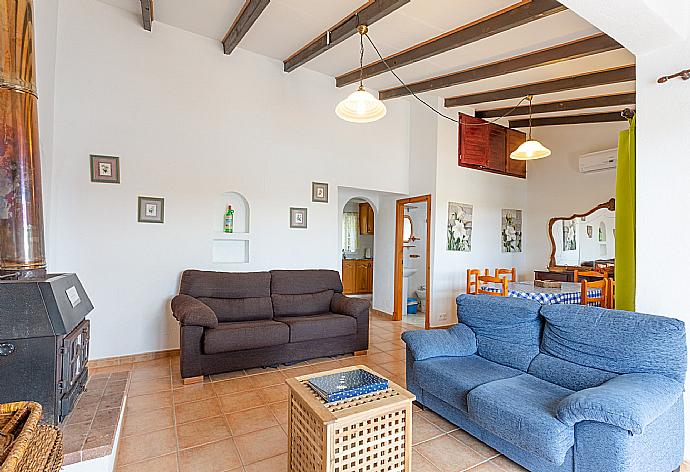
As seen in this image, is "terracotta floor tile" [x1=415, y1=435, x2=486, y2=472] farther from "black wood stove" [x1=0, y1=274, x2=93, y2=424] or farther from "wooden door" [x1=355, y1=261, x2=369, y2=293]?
"wooden door" [x1=355, y1=261, x2=369, y2=293]

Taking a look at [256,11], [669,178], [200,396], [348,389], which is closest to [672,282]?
[669,178]

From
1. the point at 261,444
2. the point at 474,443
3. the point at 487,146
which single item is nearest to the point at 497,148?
the point at 487,146

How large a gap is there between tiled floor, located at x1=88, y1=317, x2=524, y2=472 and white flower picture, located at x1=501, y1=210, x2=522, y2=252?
3.69 metres

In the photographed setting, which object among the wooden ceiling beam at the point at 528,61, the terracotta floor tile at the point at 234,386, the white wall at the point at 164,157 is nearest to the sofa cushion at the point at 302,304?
the white wall at the point at 164,157

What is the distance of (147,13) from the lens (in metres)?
3.42

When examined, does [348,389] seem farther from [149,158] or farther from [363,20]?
[149,158]

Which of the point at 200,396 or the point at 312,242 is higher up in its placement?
the point at 312,242

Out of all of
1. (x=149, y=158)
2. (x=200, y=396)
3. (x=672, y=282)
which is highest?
(x=149, y=158)

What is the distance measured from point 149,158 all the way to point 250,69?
162 cm

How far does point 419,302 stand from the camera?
6891 mm

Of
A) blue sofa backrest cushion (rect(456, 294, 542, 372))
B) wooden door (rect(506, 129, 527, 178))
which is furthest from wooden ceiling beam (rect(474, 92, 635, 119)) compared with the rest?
blue sofa backrest cushion (rect(456, 294, 542, 372))

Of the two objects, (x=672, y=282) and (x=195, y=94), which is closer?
(x=672, y=282)

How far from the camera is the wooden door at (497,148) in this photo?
589 cm

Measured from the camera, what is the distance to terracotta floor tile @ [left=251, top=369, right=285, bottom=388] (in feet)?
10.8
